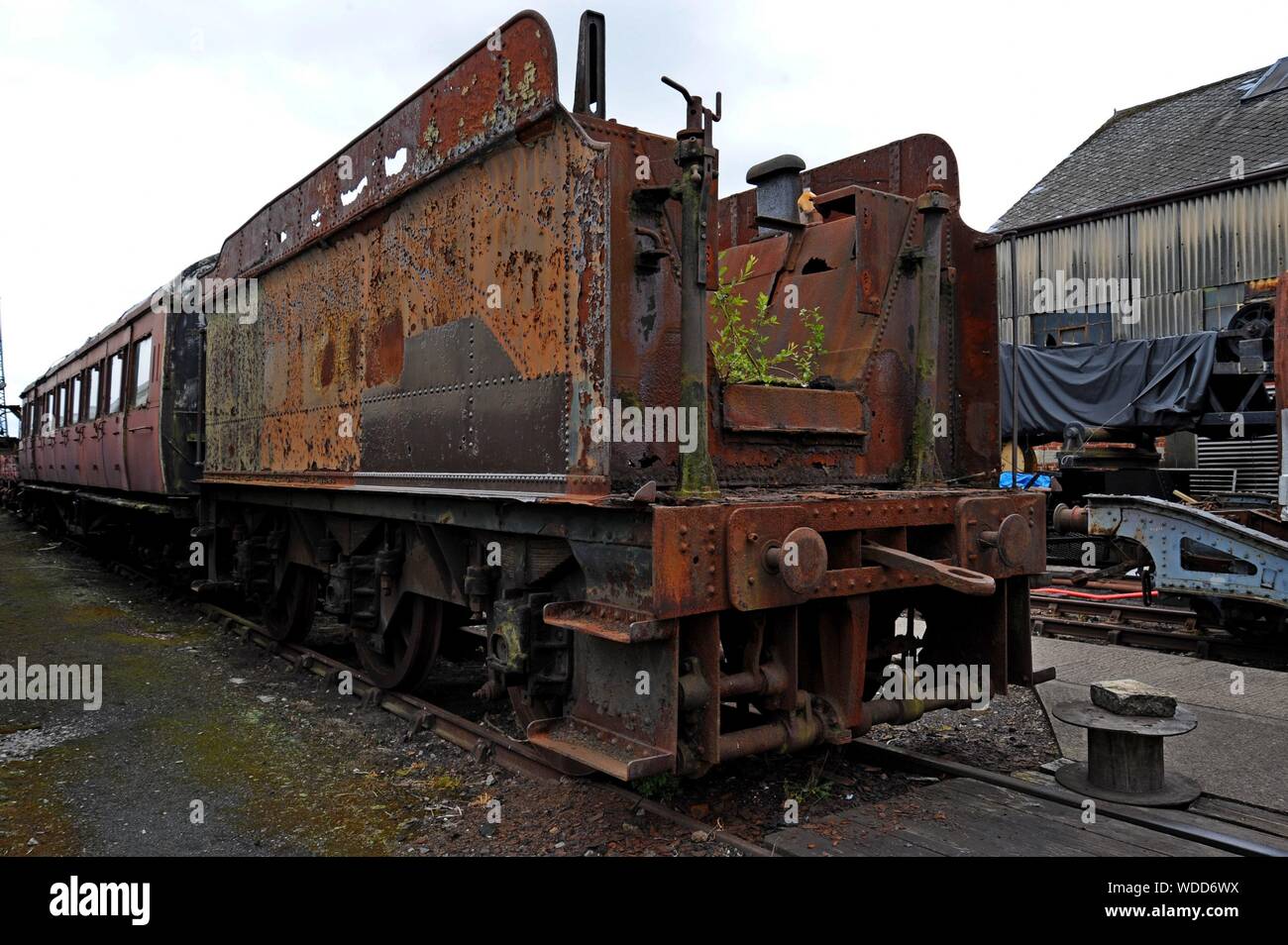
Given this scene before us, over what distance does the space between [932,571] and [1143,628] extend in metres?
6.25

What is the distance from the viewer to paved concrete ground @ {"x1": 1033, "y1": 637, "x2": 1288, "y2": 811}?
4.80 metres

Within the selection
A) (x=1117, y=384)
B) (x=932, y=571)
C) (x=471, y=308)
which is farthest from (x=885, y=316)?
(x=1117, y=384)

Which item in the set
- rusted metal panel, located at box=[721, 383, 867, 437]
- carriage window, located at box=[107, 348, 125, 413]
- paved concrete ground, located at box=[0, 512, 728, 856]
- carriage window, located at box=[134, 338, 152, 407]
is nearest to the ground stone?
rusted metal panel, located at box=[721, 383, 867, 437]

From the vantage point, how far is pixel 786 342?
5.65 metres

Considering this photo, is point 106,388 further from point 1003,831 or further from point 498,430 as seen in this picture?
point 1003,831

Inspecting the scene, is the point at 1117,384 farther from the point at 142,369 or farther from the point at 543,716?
the point at 142,369

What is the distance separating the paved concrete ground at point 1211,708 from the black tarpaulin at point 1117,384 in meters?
5.64

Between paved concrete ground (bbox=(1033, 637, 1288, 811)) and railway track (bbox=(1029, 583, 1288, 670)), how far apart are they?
0.31 metres

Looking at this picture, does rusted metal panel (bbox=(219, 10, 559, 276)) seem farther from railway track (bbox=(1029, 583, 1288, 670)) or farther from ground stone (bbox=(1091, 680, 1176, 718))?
railway track (bbox=(1029, 583, 1288, 670))

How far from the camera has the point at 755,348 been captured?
17.6ft

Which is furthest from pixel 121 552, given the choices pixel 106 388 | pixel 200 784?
pixel 200 784

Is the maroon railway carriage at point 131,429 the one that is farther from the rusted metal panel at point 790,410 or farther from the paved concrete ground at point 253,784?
the rusted metal panel at point 790,410
